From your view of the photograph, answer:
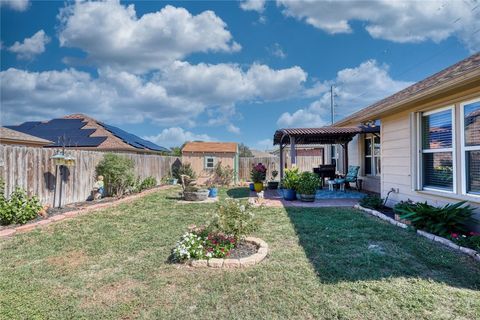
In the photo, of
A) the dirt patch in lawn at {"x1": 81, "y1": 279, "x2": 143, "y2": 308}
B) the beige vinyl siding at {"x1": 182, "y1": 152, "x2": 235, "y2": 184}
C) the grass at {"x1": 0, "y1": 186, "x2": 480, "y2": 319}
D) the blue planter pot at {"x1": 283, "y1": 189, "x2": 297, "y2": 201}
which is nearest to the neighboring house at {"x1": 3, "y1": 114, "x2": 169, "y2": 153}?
the beige vinyl siding at {"x1": 182, "y1": 152, "x2": 235, "y2": 184}

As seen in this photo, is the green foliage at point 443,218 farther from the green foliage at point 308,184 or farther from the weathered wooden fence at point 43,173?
the weathered wooden fence at point 43,173

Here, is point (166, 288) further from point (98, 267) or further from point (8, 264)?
point (8, 264)

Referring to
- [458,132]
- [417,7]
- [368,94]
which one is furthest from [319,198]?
[368,94]

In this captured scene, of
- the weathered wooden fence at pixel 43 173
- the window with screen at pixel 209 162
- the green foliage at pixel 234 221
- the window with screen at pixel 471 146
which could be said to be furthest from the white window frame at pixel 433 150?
the window with screen at pixel 209 162

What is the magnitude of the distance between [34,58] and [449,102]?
17968mm

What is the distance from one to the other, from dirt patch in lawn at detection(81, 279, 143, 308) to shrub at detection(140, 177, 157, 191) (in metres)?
9.71

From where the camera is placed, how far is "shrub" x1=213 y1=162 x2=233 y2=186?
15.9 m

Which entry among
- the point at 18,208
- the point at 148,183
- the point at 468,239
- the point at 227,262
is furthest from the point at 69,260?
the point at 148,183

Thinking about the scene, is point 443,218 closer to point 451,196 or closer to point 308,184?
point 451,196

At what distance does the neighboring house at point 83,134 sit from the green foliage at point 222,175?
7.17 meters

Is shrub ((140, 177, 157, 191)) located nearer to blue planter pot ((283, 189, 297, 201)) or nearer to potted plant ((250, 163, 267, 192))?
potted plant ((250, 163, 267, 192))

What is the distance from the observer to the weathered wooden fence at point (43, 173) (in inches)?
246

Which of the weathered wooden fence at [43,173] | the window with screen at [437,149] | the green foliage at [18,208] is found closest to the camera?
the window with screen at [437,149]

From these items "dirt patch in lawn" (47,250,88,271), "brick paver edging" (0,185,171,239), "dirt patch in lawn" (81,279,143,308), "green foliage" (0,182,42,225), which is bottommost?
"dirt patch in lawn" (81,279,143,308)
